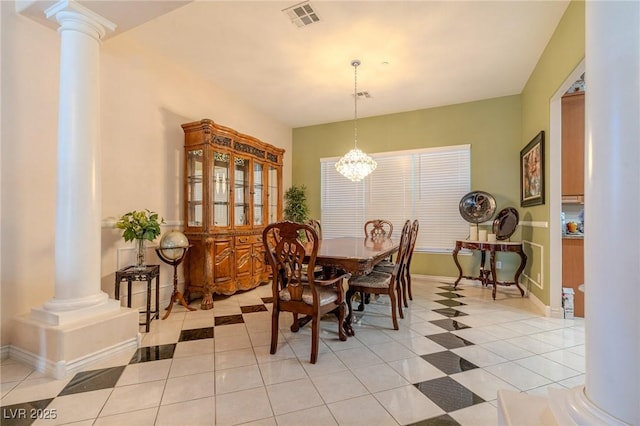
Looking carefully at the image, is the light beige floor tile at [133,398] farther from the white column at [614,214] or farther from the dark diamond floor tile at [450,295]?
the dark diamond floor tile at [450,295]

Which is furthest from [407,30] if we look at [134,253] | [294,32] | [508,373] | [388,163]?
[134,253]

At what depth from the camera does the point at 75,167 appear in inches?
87.3

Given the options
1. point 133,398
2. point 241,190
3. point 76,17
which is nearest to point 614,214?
point 133,398

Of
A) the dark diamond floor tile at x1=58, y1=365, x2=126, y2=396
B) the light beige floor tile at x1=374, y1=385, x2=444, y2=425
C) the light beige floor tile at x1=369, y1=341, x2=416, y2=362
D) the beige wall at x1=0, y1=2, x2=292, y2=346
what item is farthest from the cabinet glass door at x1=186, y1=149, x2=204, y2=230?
the light beige floor tile at x1=374, y1=385, x2=444, y2=425

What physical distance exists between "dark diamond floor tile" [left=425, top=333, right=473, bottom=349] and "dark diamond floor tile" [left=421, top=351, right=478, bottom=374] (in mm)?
149

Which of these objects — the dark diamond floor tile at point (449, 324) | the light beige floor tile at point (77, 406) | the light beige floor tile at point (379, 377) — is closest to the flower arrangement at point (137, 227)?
the light beige floor tile at point (77, 406)

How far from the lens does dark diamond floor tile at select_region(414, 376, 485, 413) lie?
5.49ft

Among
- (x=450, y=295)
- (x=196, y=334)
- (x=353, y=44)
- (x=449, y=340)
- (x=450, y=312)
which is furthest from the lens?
(x=450, y=295)

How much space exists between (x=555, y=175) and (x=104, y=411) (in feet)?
13.8

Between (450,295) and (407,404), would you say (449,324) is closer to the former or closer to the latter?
(450,295)

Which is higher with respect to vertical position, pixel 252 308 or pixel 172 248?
pixel 172 248

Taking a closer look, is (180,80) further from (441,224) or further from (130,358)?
(441,224)

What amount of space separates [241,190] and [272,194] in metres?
0.79

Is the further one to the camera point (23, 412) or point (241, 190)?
point (241, 190)
